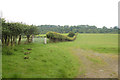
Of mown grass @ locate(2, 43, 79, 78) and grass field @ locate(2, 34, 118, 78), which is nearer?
mown grass @ locate(2, 43, 79, 78)

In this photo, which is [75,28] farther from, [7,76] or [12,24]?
[7,76]

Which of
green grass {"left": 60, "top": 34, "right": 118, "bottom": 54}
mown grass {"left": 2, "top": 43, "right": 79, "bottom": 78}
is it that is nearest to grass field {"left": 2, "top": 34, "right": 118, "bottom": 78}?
mown grass {"left": 2, "top": 43, "right": 79, "bottom": 78}

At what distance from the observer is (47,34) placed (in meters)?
23.7

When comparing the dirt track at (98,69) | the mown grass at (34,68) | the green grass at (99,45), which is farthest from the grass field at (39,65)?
the green grass at (99,45)

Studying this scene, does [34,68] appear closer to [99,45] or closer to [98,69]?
[98,69]

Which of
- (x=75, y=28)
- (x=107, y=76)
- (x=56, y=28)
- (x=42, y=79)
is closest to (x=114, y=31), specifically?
(x=75, y=28)

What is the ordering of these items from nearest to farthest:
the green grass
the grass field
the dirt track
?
the grass field, the dirt track, the green grass

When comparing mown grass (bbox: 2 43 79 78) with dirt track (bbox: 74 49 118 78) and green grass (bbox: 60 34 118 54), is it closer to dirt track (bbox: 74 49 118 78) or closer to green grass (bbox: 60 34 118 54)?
dirt track (bbox: 74 49 118 78)

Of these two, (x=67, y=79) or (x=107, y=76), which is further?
(x=107, y=76)

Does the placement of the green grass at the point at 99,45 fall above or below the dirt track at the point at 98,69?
above

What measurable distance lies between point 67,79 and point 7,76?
2.96 meters

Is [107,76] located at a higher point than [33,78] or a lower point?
lower

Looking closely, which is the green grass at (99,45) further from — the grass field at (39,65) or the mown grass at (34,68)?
the mown grass at (34,68)

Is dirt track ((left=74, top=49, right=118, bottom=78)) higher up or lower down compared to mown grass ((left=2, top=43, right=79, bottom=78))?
lower down
